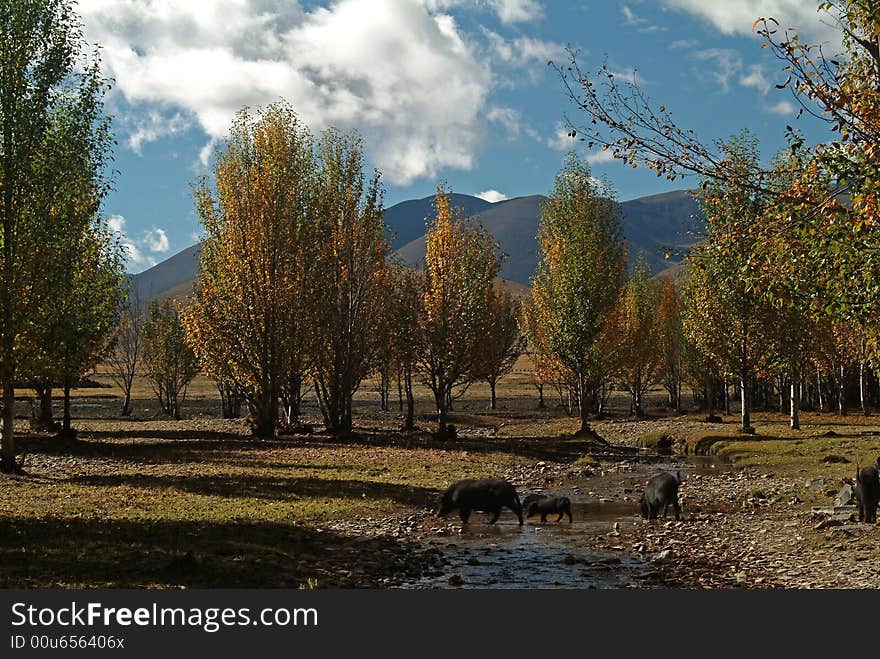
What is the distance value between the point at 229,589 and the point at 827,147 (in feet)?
40.8

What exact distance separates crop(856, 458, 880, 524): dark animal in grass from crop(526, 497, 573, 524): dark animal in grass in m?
7.63

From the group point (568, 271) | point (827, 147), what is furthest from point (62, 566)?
point (568, 271)

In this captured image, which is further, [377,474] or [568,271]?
[568,271]

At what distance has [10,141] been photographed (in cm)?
2897

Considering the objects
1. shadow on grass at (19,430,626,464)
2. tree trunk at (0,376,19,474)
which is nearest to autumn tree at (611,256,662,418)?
shadow on grass at (19,430,626,464)

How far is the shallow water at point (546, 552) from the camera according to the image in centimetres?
1562

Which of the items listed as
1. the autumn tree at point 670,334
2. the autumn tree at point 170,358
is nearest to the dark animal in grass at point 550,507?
the autumn tree at point 670,334

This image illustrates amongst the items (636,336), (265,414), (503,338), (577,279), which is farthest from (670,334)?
(265,414)

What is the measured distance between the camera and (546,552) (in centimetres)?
1869

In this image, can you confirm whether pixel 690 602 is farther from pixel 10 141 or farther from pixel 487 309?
pixel 487 309

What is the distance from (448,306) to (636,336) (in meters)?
33.7

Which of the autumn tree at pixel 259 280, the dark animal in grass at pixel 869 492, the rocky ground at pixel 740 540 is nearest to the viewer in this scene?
the rocky ground at pixel 740 540

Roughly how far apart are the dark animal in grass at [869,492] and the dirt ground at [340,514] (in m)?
0.53

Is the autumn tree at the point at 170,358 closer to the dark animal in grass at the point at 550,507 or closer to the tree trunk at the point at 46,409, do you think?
the tree trunk at the point at 46,409
